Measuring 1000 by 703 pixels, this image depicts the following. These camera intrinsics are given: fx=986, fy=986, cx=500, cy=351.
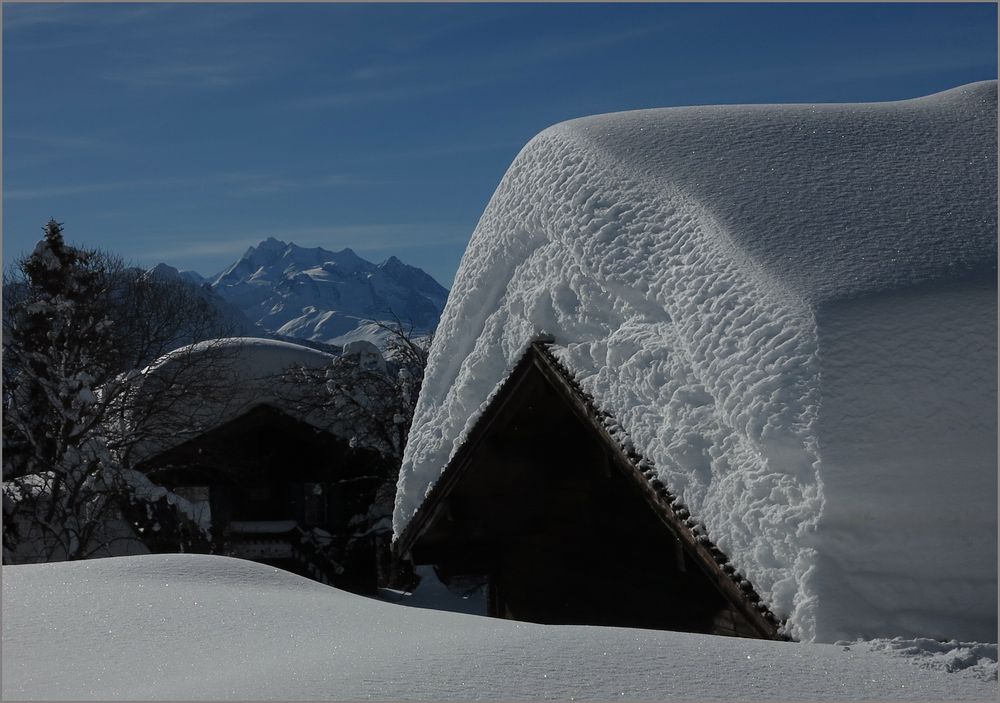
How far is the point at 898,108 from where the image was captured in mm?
5434

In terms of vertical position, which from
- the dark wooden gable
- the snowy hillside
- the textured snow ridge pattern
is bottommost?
the dark wooden gable

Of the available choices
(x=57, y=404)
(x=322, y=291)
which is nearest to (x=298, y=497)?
(x=57, y=404)

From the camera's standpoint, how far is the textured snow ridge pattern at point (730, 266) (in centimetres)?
346

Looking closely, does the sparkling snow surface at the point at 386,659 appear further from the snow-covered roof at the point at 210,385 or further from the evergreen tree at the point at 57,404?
the snow-covered roof at the point at 210,385

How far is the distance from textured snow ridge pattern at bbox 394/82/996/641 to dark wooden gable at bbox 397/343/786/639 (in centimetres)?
21

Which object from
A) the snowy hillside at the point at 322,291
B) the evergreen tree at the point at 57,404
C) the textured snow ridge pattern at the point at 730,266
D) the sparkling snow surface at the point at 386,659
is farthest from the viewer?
the snowy hillside at the point at 322,291

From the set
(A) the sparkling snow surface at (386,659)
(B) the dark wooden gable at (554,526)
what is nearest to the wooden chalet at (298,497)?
(B) the dark wooden gable at (554,526)

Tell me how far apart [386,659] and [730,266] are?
6.69 feet

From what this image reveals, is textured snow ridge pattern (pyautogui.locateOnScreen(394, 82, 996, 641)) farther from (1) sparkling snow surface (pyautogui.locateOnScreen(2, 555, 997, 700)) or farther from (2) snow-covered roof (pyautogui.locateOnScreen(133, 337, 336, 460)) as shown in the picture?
(2) snow-covered roof (pyautogui.locateOnScreen(133, 337, 336, 460))

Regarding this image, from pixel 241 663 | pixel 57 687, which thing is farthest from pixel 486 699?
pixel 57 687

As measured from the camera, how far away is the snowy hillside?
3413 inches

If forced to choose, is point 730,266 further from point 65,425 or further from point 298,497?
point 298,497

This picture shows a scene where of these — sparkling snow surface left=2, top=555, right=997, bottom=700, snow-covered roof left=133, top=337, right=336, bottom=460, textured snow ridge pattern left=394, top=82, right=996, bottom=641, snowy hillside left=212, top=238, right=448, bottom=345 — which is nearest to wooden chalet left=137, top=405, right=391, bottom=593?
snow-covered roof left=133, top=337, right=336, bottom=460

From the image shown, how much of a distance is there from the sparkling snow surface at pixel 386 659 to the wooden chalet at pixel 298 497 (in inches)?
607
